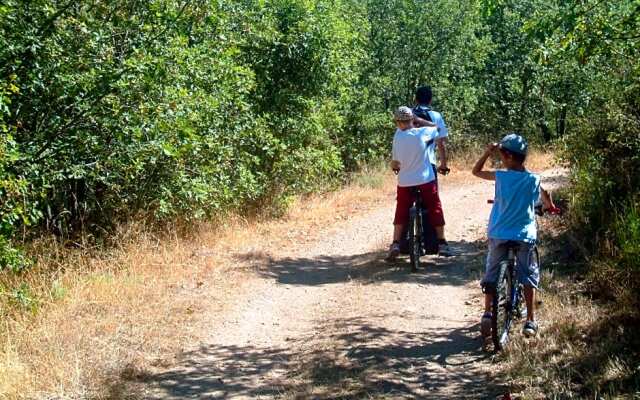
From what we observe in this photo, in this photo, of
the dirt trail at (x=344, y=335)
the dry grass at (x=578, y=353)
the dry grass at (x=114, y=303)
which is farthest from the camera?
the dry grass at (x=114, y=303)

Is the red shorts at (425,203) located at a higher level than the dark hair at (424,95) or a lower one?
lower

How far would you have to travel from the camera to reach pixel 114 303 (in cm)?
745

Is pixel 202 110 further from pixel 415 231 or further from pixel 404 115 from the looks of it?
pixel 415 231

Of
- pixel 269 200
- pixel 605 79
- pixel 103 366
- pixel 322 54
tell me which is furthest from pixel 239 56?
pixel 103 366

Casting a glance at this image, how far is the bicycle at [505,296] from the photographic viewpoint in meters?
5.78

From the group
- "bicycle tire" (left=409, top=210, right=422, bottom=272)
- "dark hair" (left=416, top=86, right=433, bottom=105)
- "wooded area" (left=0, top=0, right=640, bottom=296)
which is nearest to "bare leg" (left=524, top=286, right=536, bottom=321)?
"wooded area" (left=0, top=0, right=640, bottom=296)

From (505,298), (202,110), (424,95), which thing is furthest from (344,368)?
(202,110)

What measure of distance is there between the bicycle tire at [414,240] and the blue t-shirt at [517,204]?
2.73 metres

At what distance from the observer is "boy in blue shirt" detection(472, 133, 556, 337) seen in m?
5.86

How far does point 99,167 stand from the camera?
8289mm

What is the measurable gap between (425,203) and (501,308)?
2909 millimetres

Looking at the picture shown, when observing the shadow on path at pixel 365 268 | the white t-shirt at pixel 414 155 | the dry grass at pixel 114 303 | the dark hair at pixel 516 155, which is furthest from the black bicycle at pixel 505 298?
the white t-shirt at pixel 414 155

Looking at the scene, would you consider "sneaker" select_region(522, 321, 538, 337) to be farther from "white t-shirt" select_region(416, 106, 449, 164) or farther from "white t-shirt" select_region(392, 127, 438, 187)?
"white t-shirt" select_region(416, 106, 449, 164)

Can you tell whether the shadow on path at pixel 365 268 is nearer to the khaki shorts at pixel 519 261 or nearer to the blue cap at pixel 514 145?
the khaki shorts at pixel 519 261
